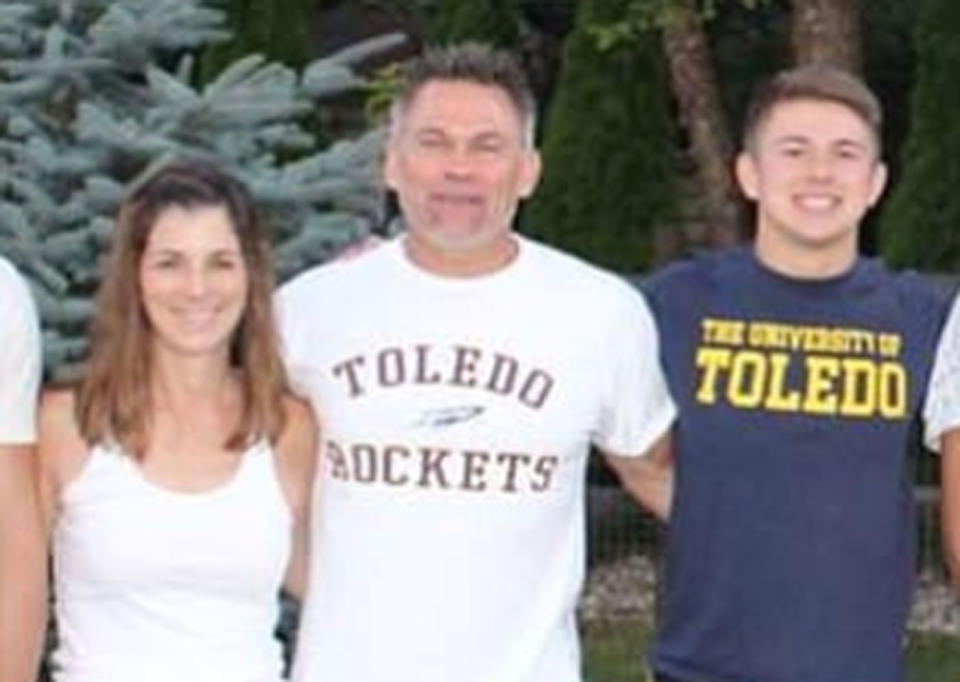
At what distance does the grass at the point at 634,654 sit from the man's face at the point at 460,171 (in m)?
4.76

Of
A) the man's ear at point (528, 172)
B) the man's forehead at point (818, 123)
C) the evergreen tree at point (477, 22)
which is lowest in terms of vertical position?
the man's ear at point (528, 172)

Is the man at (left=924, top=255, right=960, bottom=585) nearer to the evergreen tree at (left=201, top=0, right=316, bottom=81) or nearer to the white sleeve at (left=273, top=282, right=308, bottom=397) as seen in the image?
the white sleeve at (left=273, top=282, right=308, bottom=397)

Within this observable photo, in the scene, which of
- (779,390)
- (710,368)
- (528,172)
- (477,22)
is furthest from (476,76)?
(477,22)

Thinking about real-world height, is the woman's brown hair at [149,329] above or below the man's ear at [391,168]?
below

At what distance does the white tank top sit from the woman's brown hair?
0.09 m

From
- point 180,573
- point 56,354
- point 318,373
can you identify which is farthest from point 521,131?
point 56,354

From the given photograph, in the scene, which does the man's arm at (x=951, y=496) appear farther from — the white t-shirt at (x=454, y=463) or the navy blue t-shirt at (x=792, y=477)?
the white t-shirt at (x=454, y=463)

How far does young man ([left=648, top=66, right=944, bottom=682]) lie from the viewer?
4738 mm

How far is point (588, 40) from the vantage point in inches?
477

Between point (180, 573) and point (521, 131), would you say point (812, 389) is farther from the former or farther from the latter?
point (180, 573)

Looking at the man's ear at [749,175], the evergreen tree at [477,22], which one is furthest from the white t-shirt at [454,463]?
the evergreen tree at [477,22]

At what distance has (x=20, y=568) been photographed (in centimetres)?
454

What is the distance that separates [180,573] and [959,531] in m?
1.47

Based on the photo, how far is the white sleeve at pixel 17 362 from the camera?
14.6ft
